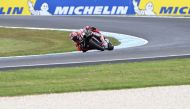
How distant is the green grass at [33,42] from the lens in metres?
21.2

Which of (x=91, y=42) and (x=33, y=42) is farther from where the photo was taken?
(x=33, y=42)

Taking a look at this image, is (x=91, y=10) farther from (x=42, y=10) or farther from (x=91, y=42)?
(x=91, y=42)

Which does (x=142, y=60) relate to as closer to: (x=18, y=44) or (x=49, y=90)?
(x=49, y=90)

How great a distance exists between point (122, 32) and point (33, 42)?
455 cm

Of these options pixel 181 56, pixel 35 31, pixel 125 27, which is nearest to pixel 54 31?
pixel 35 31

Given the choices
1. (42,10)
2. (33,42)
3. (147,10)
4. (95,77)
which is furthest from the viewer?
(42,10)

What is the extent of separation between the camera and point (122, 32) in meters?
26.7

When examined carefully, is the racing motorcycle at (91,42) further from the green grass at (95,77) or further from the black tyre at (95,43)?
the green grass at (95,77)

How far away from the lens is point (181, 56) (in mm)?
16891

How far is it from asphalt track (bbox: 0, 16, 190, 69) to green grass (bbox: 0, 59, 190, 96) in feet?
5.13

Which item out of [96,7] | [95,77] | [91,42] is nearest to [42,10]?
[96,7]

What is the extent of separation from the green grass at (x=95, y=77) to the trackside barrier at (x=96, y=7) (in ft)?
56.5

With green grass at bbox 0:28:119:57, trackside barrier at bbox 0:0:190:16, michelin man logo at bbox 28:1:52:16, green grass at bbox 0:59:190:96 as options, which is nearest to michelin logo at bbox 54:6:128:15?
trackside barrier at bbox 0:0:190:16

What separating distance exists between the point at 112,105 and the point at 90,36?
992 centimetres
